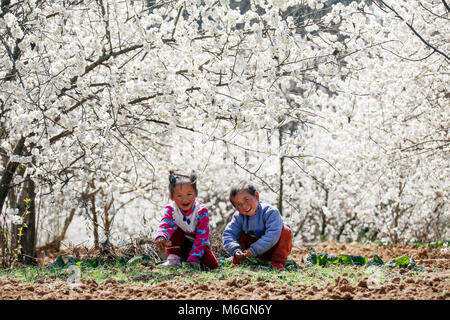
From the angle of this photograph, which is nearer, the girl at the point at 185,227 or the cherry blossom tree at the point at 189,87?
the girl at the point at 185,227

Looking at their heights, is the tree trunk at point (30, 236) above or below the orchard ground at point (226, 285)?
above

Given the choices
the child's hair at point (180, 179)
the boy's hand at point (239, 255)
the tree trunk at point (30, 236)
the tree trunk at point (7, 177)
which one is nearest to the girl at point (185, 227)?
the child's hair at point (180, 179)

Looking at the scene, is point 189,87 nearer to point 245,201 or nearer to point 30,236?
point 245,201

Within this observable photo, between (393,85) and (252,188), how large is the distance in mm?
3847

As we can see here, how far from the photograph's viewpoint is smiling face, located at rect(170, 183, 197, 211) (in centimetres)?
431

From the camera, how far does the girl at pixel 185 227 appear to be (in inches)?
170

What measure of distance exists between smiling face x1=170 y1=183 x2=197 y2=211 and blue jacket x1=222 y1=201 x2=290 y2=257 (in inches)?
18.2

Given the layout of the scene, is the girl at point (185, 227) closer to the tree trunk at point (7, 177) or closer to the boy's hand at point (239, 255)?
the boy's hand at point (239, 255)

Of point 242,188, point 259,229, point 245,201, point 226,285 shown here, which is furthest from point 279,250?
point 226,285

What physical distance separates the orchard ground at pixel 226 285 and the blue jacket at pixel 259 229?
10.7 inches

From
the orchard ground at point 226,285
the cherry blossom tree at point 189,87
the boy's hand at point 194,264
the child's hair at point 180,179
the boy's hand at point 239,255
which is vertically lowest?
the orchard ground at point 226,285

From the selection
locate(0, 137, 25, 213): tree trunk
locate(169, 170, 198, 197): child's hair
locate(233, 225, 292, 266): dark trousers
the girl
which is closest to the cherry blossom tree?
locate(0, 137, 25, 213): tree trunk

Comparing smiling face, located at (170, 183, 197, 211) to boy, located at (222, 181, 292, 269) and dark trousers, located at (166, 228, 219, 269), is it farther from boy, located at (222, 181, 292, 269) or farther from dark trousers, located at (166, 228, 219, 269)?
boy, located at (222, 181, 292, 269)
